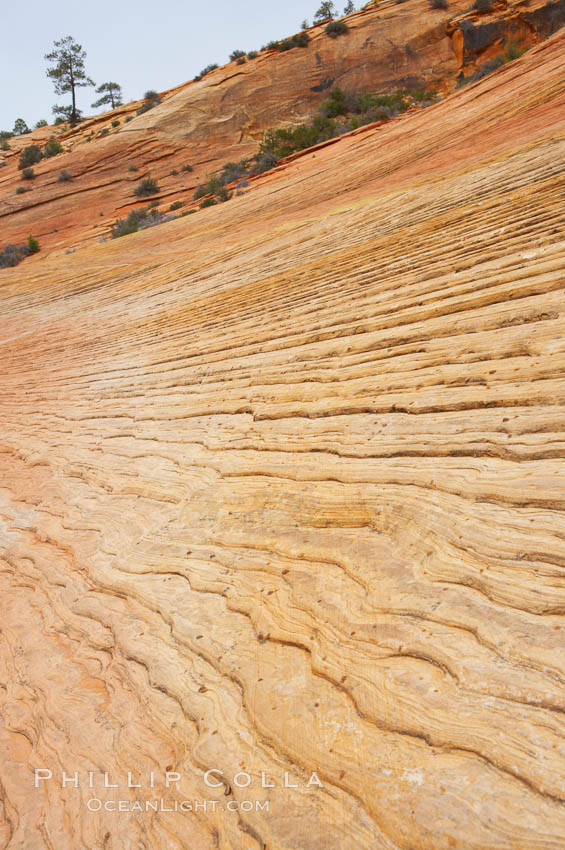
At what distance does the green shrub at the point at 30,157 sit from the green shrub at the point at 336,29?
14.9 meters

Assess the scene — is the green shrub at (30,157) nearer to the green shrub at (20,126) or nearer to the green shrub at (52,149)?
the green shrub at (52,149)

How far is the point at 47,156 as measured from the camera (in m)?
26.6

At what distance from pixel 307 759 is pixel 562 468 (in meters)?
1.15

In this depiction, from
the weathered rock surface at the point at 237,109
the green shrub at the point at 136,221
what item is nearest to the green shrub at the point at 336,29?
the weathered rock surface at the point at 237,109

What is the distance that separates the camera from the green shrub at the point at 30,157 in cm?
2569

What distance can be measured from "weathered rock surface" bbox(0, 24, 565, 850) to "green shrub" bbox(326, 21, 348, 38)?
77.1 feet

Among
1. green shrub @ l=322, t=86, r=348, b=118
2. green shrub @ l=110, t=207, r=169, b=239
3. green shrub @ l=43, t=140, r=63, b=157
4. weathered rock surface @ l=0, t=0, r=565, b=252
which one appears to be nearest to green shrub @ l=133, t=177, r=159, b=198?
weathered rock surface @ l=0, t=0, r=565, b=252

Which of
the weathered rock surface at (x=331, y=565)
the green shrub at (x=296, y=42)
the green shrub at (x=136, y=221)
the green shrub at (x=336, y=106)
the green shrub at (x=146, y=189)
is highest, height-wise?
the green shrub at (x=296, y=42)

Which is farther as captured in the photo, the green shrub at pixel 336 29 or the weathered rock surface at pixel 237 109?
the green shrub at pixel 336 29

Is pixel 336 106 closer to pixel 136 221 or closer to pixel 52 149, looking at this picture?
pixel 136 221

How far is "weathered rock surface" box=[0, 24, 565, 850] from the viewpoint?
4.17 feet

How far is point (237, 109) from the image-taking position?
22.8 meters

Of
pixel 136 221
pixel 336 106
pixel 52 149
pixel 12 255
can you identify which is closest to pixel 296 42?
pixel 336 106

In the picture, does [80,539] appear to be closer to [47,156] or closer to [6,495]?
[6,495]
